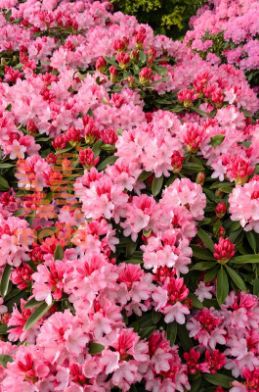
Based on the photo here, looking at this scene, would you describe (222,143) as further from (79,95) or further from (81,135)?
(79,95)

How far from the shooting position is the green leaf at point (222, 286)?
6.66 feet

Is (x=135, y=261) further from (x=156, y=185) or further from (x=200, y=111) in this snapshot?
(x=200, y=111)

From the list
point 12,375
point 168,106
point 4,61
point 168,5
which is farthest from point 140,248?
point 168,5

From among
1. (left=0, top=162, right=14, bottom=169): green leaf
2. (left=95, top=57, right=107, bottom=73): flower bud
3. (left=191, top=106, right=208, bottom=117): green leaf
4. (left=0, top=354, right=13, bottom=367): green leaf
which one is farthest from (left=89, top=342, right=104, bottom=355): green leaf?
(left=95, top=57, right=107, bottom=73): flower bud

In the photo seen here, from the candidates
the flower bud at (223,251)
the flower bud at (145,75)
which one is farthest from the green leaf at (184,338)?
the flower bud at (145,75)

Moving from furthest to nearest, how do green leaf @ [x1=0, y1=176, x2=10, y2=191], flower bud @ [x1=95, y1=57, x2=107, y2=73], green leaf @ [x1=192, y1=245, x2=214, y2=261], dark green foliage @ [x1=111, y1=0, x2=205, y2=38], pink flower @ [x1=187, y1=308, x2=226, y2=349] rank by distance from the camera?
dark green foliage @ [x1=111, y1=0, x2=205, y2=38]
flower bud @ [x1=95, y1=57, x2=107, y2=73]
green leaf @ [x1=0, y1=176, x2=10, y2=191]
green leaf @ [x1=192, y1=245, x2=214, y2=261]
pink flower @ [x1=187, y1=308, x2=226, y2=349]

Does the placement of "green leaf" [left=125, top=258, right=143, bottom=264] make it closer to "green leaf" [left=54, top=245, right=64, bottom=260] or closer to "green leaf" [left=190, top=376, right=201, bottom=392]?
"green leaf" [left=54, top=245, right=64, bottom=260]

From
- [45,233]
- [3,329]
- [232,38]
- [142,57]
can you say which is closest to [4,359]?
[3,329]

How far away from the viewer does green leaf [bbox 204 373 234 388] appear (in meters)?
1.96

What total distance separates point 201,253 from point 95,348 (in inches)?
25.2

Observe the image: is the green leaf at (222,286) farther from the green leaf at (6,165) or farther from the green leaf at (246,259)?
the green leaf at (6,165)

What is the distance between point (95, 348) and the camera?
70.8 inches

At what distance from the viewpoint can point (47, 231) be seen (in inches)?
87.5

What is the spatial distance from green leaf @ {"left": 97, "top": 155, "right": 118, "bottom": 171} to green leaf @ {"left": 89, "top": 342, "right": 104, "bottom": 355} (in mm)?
997
